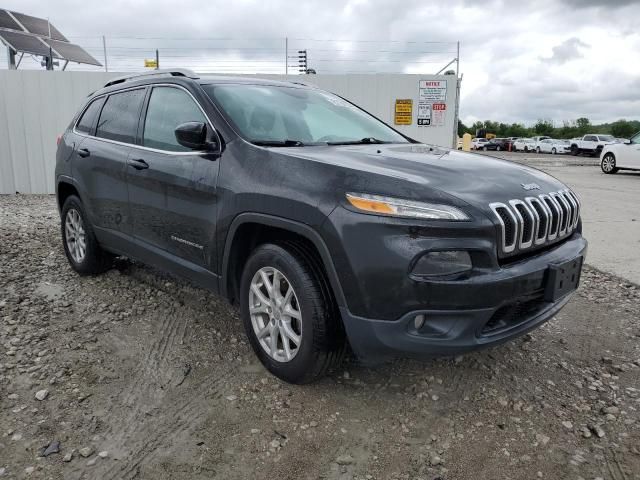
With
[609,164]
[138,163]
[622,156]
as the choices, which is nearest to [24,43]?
[138,163]

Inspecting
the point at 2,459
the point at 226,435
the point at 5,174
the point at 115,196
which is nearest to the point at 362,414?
the point at 226,435

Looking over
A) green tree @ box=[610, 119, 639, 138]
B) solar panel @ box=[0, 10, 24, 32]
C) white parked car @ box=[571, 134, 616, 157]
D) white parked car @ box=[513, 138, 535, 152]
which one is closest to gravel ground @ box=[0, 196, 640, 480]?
solar panel @ box=[0, 10, 24, 32]

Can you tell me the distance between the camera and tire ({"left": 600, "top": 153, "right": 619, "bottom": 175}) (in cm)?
1722

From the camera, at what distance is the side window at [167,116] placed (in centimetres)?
344

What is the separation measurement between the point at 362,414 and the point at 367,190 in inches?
44.9

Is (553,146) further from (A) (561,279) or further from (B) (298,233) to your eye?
(B) (298,233)

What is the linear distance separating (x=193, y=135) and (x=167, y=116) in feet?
2.26

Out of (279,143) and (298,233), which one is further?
(279,143)

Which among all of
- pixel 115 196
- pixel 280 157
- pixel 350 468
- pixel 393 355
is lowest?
pixel 350 468

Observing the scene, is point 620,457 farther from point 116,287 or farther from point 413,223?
point 116,287

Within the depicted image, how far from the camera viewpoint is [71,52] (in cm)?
1190

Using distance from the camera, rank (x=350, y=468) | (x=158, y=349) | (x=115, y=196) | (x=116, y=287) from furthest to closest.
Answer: (x=116, y=287)
(x=115, y=196)
(x=158, y=349)
(x=350, y=468)

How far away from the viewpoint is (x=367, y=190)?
8.04 ft

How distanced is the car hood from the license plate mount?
0.39 metres
